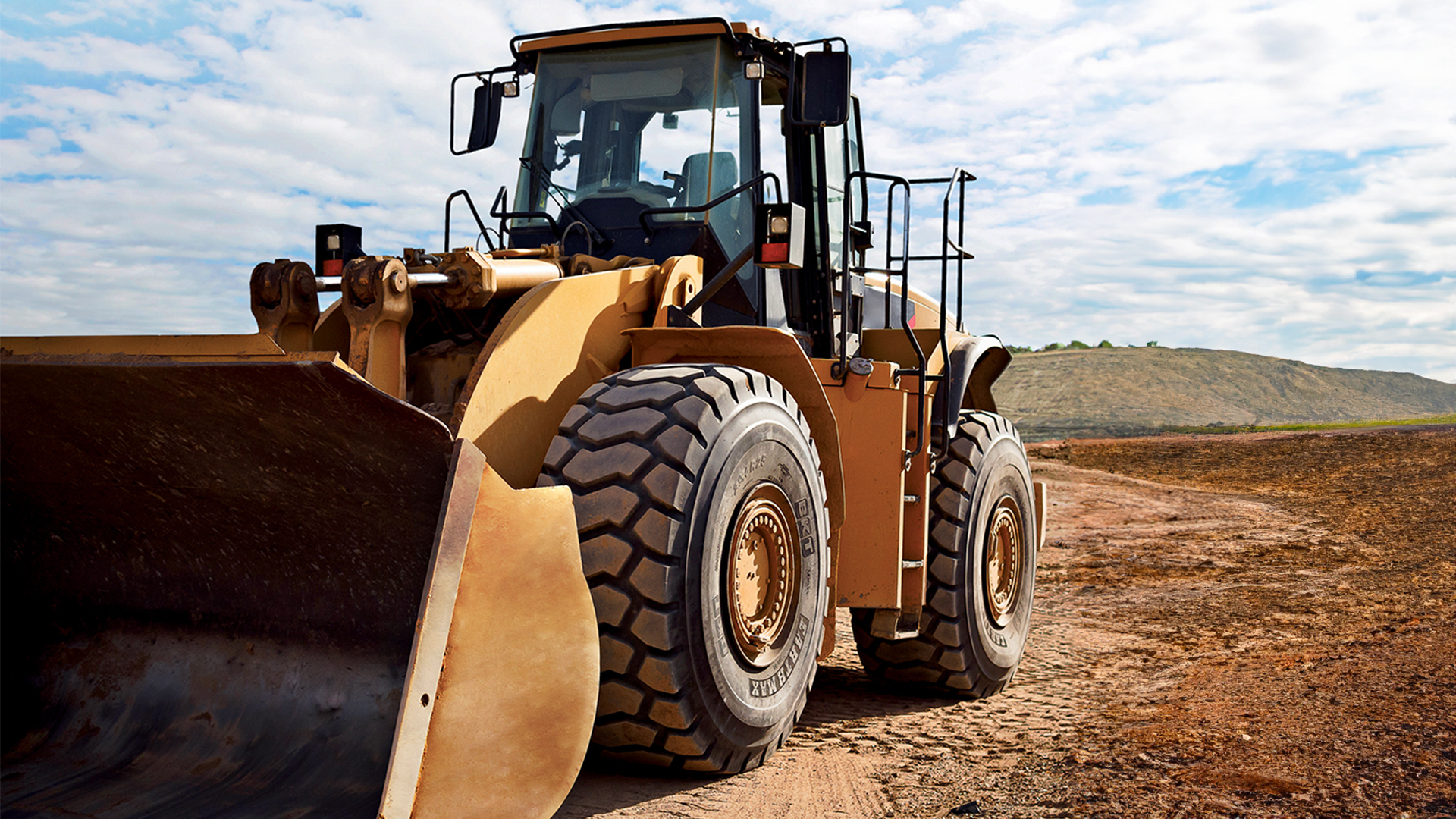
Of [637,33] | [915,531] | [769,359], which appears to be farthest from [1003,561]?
[637,33]

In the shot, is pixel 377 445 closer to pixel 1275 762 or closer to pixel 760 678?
pixel 760 678

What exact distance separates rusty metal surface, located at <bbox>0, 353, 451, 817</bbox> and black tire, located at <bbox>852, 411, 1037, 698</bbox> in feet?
9.54

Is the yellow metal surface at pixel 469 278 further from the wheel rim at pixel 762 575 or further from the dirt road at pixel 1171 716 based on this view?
the dirt road at pixel 1171 716

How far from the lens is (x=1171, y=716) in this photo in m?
5.40

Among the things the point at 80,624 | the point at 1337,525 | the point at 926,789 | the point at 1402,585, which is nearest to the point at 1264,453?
the point at 1337,525

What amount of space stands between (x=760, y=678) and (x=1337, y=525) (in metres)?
13.2

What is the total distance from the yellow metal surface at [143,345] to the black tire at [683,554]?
1038 mm

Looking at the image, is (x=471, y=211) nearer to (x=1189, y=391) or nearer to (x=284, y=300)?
(x=284, y=300)

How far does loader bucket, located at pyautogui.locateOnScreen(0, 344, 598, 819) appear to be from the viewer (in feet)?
10.5

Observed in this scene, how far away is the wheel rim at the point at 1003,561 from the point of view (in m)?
6.66

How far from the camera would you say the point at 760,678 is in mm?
4414

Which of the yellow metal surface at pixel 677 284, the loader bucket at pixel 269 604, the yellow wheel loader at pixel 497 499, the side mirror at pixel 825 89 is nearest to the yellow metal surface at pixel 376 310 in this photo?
the yellow wheel loader at pixel 497 499

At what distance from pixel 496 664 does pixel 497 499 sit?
1.46ft

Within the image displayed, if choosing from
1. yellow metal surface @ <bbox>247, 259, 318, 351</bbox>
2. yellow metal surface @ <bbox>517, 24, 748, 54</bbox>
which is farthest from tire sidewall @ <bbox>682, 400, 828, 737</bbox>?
yellow metal surface @ <bbox>517, 24, 748, 54</bbox>
